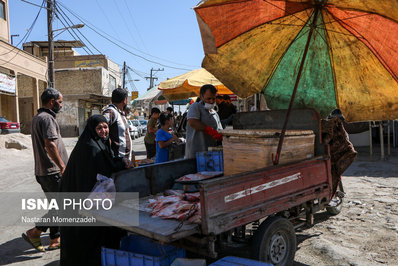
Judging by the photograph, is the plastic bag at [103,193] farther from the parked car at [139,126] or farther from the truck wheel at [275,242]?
the parked car at [139,126]

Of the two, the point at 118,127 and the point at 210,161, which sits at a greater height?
the point at 118,127

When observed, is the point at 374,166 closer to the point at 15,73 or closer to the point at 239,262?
the point at 239,262

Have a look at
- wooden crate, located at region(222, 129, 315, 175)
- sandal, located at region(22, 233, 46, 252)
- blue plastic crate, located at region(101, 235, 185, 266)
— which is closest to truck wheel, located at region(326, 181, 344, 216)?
wooden crate, located at region(222, 129, 315, 175)

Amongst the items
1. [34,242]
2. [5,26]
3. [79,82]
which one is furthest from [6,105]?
[34,242]

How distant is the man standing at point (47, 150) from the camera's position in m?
4.16

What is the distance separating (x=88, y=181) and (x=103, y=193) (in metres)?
0.32

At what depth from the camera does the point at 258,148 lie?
337 cm

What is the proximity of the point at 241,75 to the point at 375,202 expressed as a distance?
3.91 metres

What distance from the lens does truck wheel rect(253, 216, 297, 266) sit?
10.1 ft

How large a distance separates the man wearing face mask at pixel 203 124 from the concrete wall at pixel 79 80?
34.9m

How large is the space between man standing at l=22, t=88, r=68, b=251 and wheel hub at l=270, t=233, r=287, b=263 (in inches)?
108

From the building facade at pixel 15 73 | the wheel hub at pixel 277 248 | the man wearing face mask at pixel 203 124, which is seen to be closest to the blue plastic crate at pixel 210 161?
the man wearing face mask at pixel 203 124

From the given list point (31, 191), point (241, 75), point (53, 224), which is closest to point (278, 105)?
point (241, 75)

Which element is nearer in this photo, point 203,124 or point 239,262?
point 239,262
